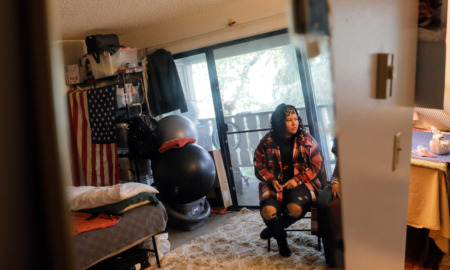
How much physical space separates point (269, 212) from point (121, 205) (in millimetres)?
656

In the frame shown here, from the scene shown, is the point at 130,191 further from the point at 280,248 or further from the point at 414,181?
the point at 414,181

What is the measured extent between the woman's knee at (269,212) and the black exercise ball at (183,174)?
83 centimetres

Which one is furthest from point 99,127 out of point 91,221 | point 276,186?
point 91,221

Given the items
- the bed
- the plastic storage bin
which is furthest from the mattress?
the plastic storage bin

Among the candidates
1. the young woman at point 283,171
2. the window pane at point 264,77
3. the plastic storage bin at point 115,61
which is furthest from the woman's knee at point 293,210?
the plastic storage bin at point 115,61

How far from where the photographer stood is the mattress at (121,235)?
3.43 feet

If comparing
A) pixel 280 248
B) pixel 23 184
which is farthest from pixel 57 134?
pixel 280 248

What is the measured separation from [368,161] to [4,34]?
16.1 inches

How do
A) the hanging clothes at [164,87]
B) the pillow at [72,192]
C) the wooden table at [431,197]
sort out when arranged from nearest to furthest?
the pillow at [72,192], the wooden table at [431,197], the hanging clothes at [164,87]

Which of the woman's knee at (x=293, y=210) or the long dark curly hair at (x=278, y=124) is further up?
the long dark curly hair at (x=278, y=124)

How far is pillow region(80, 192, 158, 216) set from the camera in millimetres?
1147

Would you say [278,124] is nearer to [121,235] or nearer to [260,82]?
[260,82]

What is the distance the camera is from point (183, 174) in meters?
1.80

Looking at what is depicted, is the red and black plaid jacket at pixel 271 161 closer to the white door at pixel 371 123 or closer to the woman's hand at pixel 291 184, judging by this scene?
the woman's hand at pixel 291 184
